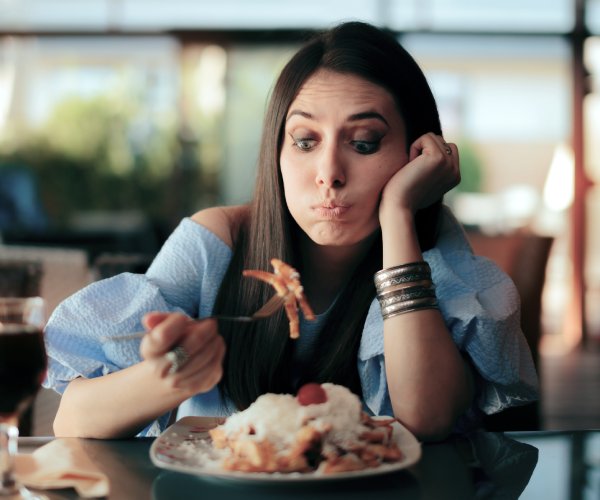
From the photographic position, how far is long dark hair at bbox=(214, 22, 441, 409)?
4.55 ft

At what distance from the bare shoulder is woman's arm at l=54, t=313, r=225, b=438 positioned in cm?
37

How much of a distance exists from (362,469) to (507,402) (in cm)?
54

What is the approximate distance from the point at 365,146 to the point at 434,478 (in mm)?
557

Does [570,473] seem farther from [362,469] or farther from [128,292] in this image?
[128,292]

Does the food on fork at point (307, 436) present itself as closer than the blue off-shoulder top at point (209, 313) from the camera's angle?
Yes

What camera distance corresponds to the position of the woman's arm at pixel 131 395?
95cm

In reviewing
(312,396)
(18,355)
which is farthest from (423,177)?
(18,355)

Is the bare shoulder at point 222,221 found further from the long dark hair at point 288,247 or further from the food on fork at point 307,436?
the food on fork at point 307,436

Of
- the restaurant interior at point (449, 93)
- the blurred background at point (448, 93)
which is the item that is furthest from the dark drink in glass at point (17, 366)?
the blurred background at point (448, 93)

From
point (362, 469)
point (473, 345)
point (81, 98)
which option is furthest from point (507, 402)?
point (81, 98)

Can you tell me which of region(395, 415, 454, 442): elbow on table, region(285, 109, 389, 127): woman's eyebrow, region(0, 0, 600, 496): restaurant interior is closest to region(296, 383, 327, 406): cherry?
region(395, 415, 454, 442): elbow on table

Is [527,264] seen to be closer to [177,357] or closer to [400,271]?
[400,271]

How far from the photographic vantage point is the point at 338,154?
1.28 m

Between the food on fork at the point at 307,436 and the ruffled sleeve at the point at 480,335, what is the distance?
355 millimetres
